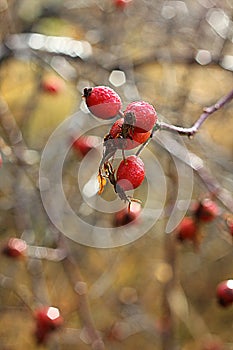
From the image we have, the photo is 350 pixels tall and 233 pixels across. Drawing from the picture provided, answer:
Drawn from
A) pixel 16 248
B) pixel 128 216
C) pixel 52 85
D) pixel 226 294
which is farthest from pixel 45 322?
pixel 52 85

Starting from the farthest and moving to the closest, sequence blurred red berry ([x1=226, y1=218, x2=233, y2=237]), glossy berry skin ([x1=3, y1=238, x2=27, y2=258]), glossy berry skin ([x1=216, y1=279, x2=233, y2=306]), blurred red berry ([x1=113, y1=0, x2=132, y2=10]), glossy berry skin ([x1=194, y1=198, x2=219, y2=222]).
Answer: blurred red berry ([x1=113, y1=0, x2=132, y2=10]) < glossy berry skin ([x1=3, y1=238, x2=27, y2=258]) < glossy berry skin ([x1=194, y1=198, x2=219, y2=222]) < blurred red berry ([x1=226, y1=218, x2=233, y2=237]) < glossy berry skin ([x1=216, y1=279, x2=233, y2=306])

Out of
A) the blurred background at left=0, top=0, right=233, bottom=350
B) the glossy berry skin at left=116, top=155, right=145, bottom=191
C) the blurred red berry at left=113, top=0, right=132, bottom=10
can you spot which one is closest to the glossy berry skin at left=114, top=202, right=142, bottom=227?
the blurred background at left=0, top=0, right=233, bottom=350

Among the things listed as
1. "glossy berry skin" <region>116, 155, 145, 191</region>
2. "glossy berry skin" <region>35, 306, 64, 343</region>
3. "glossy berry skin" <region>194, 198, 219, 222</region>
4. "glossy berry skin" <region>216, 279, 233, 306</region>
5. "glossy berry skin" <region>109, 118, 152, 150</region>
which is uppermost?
"glossy berry skin" <region>109, 118, 152, 150</region>

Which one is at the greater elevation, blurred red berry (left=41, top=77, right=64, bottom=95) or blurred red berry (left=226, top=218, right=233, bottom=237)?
blurred red berry (left=226, top=218, right=233, bottom=237)

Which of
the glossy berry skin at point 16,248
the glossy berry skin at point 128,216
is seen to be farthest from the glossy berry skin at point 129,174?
the glossy berry skin at point 16,248

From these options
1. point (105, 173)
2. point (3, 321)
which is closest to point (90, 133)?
point (3, 321)

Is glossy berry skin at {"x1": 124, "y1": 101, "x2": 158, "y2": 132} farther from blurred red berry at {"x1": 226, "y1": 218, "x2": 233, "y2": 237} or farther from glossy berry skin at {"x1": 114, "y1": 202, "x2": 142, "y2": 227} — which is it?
glossy berry skin at {"x1": 114, "y1": 202, "x2": 142, "y2": 227}

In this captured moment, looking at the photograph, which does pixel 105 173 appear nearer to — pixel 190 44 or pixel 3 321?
pixel 190 44
